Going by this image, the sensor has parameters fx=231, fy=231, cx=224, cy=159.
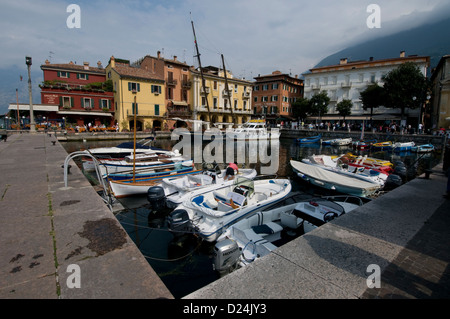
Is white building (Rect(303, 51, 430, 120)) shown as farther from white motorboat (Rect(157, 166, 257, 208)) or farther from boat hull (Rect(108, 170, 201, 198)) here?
boat hull (Rect(108, 170, 201, 198))

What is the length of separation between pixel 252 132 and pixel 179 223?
34006 mm

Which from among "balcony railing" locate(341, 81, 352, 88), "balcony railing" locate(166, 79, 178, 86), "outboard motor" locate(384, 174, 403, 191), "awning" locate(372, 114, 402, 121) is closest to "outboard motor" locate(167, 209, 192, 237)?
"outboard motor" locate(384, 174, 403, 191)

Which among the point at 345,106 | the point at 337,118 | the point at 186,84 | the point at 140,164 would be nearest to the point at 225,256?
the point at 140,164

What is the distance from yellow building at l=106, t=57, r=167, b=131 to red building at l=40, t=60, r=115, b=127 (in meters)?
1.88

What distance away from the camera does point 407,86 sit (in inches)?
1526

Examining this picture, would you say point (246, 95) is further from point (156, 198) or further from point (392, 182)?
point (156, 198)

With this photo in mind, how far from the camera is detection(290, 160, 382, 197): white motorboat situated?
1234cm

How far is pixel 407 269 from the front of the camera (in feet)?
11.5

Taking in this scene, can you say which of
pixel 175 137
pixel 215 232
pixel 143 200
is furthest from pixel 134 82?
pixel 215 232

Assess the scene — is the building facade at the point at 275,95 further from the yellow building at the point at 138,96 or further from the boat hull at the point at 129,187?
the boat hull at the point at 129,187

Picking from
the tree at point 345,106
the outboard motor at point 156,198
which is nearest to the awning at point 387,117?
the tree at point 345,106

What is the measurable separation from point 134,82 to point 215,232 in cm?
4157

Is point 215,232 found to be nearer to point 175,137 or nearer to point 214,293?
point 214,293

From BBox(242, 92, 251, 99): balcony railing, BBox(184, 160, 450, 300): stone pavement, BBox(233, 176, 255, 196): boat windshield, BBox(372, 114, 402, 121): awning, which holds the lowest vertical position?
BBox(233, 176, 255, 196): boat windshield
